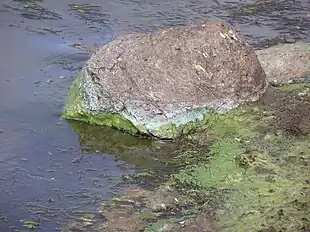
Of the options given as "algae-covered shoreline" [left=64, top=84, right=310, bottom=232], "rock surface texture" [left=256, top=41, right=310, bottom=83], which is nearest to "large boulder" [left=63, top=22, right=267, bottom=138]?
"algae-covered shoreline" [left=64, top=84, right=310, bottom=232]

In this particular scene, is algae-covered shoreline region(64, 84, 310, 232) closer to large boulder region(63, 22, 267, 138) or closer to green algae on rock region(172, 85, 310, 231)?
green algae on rock region(172, 85, 310, 231)

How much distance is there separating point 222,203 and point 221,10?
6.90 metres

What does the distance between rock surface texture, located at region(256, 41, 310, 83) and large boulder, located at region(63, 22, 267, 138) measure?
0.83 m

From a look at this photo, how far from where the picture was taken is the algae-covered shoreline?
604 centimetres

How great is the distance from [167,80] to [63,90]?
173 cm

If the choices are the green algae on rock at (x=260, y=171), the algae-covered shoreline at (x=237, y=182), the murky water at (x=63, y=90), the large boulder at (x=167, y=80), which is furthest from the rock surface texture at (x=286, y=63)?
the murky water at (x=63, y=90)

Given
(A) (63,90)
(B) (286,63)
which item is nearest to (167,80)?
(A) (63,90)

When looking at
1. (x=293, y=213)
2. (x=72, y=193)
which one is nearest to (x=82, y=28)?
(x=72, y=193)

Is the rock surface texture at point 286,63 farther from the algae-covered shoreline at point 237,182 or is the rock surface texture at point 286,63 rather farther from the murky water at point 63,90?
the murky water at point 63,90

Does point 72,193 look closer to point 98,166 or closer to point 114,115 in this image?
point 98,166

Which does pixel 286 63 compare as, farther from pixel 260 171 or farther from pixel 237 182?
pixel 237 182

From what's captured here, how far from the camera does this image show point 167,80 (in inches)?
309

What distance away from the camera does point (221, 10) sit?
41.7 ft

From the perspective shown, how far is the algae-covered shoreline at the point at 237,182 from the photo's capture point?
604 cm
